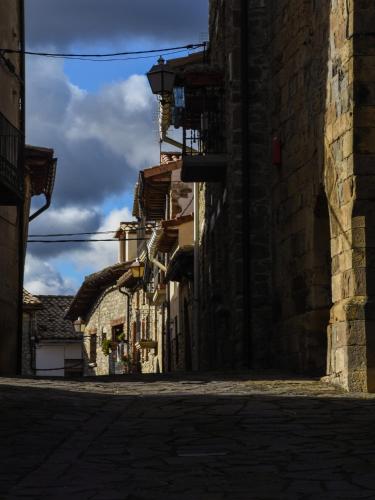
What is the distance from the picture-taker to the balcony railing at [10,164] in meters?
17.2

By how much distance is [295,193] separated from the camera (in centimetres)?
1463

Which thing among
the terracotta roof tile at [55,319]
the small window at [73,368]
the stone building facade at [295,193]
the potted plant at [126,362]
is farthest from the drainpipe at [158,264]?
the small window at [73,368]

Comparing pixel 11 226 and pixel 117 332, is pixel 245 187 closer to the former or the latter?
pixel 11 226

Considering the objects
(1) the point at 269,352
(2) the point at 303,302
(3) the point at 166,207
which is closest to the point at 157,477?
(2) the point at 303,302

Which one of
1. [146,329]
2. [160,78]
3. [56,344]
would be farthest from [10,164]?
[56,344]

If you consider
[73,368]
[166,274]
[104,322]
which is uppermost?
[166,274]

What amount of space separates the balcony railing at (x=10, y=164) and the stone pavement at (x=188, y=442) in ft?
18.1

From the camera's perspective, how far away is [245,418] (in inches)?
360

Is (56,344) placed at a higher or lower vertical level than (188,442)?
higher

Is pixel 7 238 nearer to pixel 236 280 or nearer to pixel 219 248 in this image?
pixel 219 248

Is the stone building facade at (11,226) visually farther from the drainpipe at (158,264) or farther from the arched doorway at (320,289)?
the drainpipe at (158,264)

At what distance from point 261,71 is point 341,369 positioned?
7.16 m

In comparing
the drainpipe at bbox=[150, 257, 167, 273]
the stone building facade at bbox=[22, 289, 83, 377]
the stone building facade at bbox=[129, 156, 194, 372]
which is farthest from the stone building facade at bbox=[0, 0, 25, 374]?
the stone building facade at bbox=[22, 289, 83, 377]

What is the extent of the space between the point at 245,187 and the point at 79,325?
33016 millimetres
